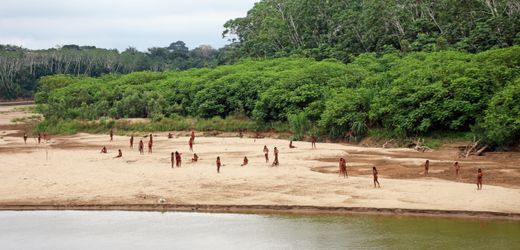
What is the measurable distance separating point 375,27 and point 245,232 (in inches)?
2209

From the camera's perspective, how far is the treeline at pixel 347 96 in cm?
4450

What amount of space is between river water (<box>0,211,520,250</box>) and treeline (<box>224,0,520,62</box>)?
127ft

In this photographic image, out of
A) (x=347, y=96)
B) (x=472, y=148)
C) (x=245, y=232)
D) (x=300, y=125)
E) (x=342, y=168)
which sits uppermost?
(x=347, y=96)

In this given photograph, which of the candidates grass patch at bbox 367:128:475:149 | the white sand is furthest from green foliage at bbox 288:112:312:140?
the white sand

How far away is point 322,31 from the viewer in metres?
93.4

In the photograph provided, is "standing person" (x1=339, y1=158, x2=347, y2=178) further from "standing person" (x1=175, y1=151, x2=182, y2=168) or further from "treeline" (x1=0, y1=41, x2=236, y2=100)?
"treeline" (x1=0, y1=41, x2=236, y2=100)

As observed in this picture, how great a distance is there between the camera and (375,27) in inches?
3127

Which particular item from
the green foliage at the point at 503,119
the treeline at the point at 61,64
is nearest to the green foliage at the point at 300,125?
the green foliage at the point at 503,119

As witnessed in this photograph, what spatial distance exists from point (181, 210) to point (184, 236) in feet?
12.5

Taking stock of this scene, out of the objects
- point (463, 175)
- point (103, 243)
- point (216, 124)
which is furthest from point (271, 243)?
point (216, 124)

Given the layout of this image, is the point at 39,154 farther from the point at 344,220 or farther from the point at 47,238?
the point at 344,220

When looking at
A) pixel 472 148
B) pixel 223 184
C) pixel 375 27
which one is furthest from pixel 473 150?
pixel 375 27

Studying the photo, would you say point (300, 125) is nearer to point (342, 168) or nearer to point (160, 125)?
point (160, 125)

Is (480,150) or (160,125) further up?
(160,125)
